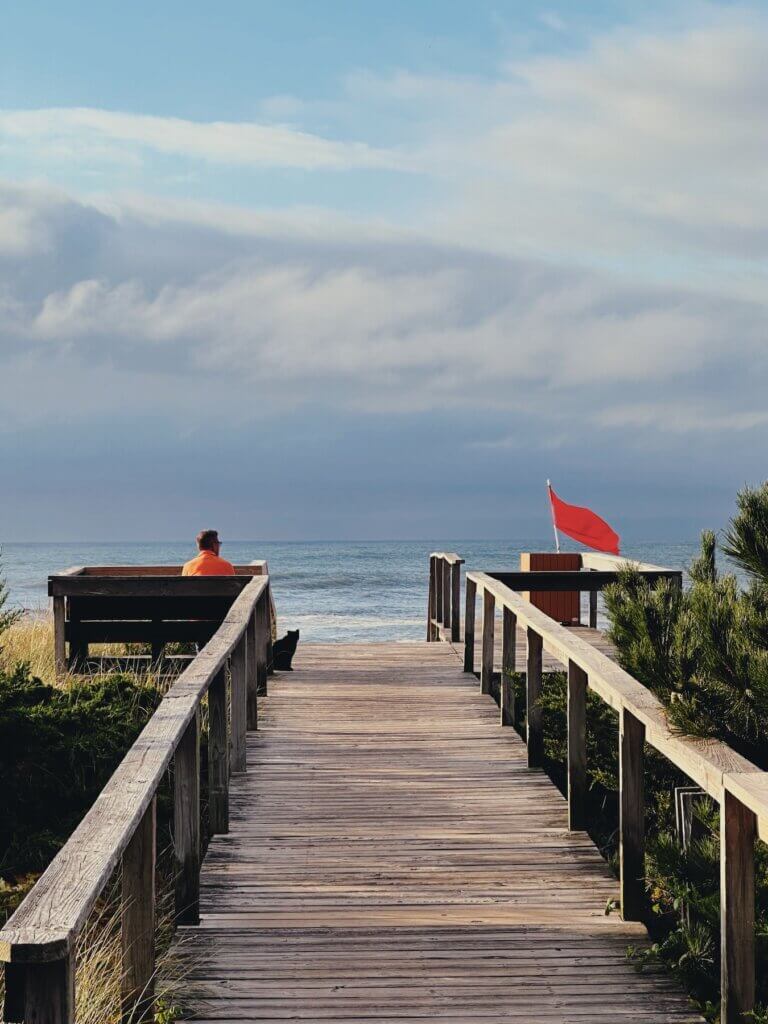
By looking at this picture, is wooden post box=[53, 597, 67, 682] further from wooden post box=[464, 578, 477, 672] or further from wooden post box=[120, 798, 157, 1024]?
wooden post box=[120, 798, 157, 1024]

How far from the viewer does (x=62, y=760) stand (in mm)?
6484

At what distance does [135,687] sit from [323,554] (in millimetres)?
52875

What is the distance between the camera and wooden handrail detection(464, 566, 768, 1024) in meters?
2.99

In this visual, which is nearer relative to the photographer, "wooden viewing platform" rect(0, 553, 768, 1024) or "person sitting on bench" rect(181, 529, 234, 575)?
"wooden viewing platform" rect(0, 553, 768, 1024)

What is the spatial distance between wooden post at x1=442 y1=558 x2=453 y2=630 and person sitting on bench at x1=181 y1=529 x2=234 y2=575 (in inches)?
96.9

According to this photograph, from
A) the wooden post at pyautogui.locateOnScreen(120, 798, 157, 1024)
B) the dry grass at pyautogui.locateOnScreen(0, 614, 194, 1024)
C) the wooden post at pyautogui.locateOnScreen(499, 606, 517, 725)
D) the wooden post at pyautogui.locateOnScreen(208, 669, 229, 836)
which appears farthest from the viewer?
the wooden post at pyautogui.locateOnScreen(499, 606, 517, 725)

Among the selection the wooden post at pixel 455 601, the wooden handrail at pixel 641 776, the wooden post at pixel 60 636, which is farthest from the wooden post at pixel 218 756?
the wooden post at pixel 455 601

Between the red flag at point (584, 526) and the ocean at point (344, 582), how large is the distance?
1001 millimetres

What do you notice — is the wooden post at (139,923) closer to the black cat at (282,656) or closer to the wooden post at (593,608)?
the black cat at (282,656)

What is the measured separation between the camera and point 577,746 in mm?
5266

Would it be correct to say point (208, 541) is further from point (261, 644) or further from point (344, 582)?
point (344, 582)

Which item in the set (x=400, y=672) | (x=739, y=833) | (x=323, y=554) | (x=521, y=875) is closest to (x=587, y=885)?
(x=521, y=875)

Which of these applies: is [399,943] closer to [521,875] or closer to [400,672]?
[521,875]

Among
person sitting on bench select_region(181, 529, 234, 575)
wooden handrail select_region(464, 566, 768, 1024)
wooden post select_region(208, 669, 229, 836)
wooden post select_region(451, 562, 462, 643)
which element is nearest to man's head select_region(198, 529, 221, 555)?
person sitting on bench select_region(181, 529, 234, 575)
